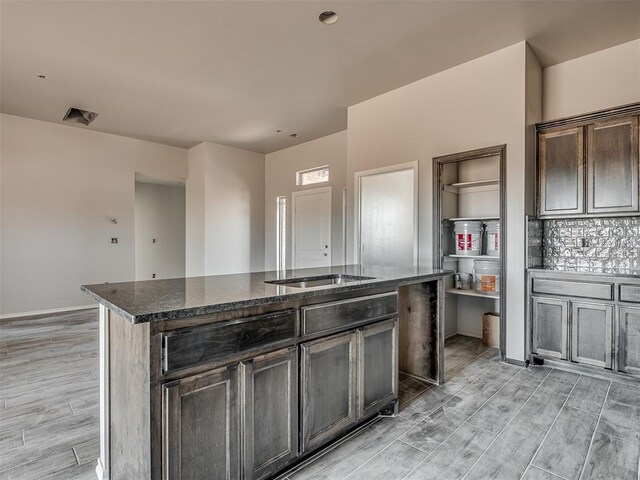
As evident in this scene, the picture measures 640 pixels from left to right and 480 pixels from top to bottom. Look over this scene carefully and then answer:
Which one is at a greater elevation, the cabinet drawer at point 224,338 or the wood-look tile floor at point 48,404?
the cabinet drawer at point 224,338

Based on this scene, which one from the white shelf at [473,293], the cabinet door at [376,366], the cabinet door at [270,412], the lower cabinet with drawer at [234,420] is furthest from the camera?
the white shelf at [473,293]

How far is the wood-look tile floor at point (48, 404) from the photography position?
1851mm

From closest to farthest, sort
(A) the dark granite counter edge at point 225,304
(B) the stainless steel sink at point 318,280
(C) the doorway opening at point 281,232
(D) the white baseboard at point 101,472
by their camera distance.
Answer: (A) the dark granite counter edge at point 225,304 < (D) the white baseboard at point 101,472 < (B) the stainless steel sink at point 318,280 < (C) the doorway opening at point 281,232

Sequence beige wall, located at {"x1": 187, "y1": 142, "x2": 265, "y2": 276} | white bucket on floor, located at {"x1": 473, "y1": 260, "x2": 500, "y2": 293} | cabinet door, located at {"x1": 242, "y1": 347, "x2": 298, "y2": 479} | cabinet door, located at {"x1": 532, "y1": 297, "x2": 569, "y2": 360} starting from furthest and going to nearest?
beige wall, located at {"x1": 187, "y1": 142, "x2": 265, "y2": 276}, white bucket on floor, located at {"x1": 473, "y1": 260, "x2": 500, "y2": 293}, cabinet door, located at {"x1": 532, "y1": 297, "x2": 569, "y2": 360}, cabinet door, located at {"x1": 242, "y1": 347, "x2": 298, "y2": 479}

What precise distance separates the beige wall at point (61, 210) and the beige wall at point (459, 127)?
4205mm

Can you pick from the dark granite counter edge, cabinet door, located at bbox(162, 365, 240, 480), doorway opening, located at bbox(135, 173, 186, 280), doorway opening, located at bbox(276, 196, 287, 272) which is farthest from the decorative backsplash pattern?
doorway opening, located at bbox(135, 173, 186, 280)

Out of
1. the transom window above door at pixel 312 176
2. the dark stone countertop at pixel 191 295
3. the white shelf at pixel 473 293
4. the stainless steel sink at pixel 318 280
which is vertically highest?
the transom window above door at pixel 312 176

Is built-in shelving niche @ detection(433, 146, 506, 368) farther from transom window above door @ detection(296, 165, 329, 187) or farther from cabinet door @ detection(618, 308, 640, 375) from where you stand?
transom window above door @ detection(296, 165, 329, 187)

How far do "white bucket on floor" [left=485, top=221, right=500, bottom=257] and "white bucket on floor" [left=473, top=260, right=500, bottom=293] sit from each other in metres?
0.11

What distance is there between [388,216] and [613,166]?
2.21m

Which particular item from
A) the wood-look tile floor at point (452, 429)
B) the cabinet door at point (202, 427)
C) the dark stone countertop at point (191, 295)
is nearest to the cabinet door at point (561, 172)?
the wood-look tile floor at point (452, 429)

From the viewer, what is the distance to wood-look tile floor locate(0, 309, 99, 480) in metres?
1.85

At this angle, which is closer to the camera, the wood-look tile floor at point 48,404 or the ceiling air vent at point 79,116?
the wood-look tile floor at point 48,404

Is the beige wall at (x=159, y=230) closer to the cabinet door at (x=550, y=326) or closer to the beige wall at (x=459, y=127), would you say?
the beige wall at (x=459, y=127)
